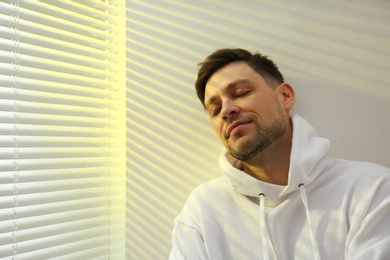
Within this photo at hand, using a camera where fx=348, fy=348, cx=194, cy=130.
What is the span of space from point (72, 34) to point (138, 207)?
754 mm

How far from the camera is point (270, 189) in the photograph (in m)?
1.19

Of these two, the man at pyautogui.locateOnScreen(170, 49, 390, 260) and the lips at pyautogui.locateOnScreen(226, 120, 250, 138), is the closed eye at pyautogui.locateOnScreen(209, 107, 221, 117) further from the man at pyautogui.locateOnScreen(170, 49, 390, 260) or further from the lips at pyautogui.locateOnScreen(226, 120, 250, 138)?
the lips at pyautogui.locateOnScreen(226, 120, 250, 138)

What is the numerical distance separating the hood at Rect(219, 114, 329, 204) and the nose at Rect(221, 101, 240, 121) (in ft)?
0.58

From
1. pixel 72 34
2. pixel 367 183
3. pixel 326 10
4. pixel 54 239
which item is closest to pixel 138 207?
pixel 54 239

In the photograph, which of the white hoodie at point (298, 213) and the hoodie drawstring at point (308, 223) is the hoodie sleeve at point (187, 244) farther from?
the hoodie drawstring at point (308, 223)

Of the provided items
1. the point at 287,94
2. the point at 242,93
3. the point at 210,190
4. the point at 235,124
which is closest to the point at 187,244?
the point at 210,190

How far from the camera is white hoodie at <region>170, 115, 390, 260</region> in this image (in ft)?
3.45

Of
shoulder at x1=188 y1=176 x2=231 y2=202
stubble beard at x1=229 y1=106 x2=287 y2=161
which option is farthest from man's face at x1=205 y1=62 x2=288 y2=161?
shoulder at x1=188 y1=176 x2=231 y2=202

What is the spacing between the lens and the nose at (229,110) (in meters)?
1.20

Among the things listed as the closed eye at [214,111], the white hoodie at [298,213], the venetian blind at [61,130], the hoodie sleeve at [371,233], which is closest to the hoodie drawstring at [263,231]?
the white hoodie at [298,213]

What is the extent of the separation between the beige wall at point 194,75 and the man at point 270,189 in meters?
0.12

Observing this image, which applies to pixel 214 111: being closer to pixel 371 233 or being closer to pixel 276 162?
pixel 276 162

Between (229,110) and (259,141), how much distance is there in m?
0.15

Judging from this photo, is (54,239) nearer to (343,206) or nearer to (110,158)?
(110,158)
